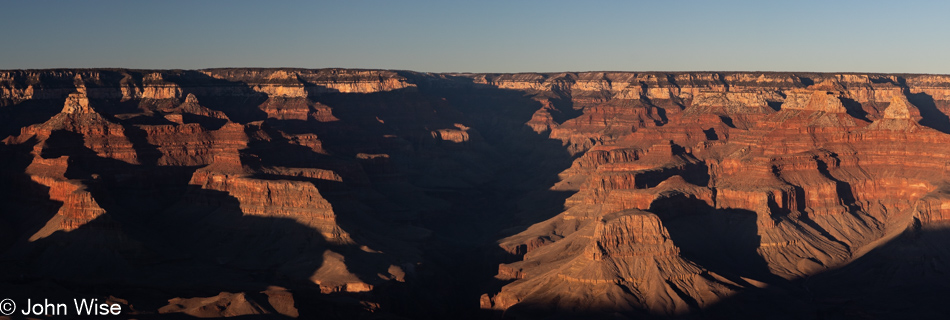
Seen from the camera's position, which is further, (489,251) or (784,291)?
(489,251)

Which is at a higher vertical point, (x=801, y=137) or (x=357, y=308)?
(x=801, y=137)

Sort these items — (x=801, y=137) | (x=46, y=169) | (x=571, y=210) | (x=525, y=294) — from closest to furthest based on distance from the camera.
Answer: (x=525, y=294)
(x=46, y=169)
(x=571, y=210)
(x=801, y=137)

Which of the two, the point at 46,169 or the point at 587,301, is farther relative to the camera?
the point at 46,169

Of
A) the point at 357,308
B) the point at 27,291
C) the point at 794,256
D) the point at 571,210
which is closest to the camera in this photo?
the point at 27,291

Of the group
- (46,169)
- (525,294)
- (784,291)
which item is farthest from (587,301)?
(46,169)

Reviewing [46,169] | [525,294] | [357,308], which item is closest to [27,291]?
[357,308]

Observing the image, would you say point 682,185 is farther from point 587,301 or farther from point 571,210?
point 587,301

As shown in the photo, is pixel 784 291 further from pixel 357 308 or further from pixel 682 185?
pixel 357 308

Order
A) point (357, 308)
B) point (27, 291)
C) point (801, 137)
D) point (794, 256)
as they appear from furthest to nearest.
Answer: point (801, 137) < point (794, 256) < point (357, 308) < point (27, 291)

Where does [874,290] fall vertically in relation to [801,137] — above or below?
below
